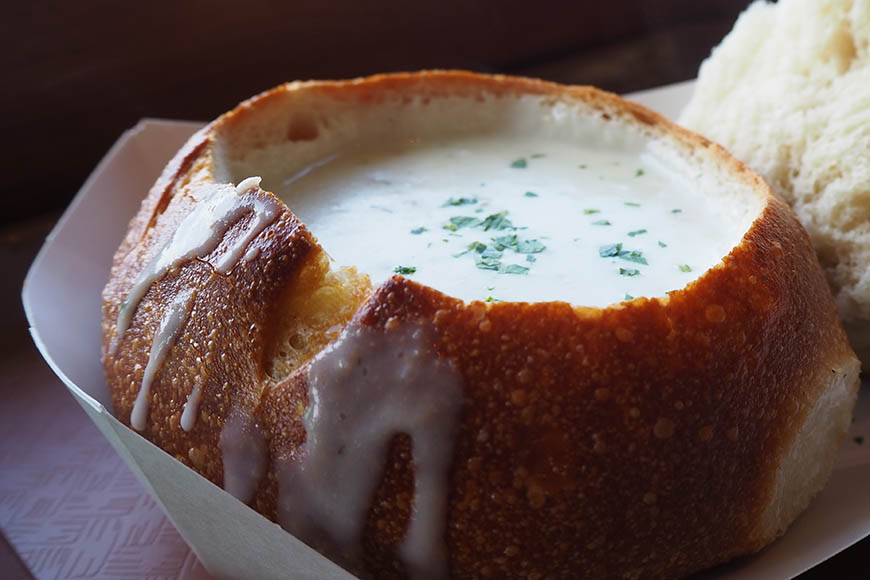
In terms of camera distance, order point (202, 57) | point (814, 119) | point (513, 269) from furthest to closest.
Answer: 1. point (202, 57)
2. point (814, 119)
3. point (513, 269)

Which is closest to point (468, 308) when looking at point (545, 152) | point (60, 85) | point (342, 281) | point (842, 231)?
point (342, 281)

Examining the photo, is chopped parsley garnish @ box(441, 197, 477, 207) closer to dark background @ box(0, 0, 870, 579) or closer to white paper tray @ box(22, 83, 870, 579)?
white paper tray @ box(22, 83, 870, 579)

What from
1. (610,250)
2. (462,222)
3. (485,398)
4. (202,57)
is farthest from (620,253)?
(202,57)

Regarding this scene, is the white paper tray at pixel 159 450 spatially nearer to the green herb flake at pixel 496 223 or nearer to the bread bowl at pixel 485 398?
the bread bowl at pixel 485 398

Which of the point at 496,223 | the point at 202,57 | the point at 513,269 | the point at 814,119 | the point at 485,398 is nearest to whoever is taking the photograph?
the point at 485,398

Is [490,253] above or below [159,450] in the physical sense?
above

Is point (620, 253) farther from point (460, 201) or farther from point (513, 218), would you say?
point (460, 201)

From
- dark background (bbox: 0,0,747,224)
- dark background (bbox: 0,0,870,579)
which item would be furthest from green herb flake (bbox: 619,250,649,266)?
dark background (bbox: 0,0,747,224)

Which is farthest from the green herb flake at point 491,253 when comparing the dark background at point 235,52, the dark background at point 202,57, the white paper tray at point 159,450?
the dark background at point 235,52
